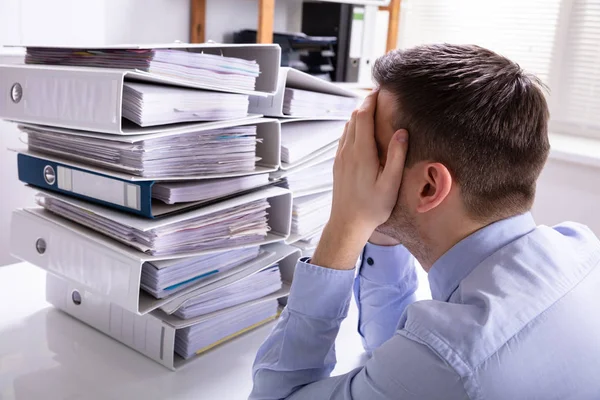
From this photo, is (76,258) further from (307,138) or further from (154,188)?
(307,138)

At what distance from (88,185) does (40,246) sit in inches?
6.5

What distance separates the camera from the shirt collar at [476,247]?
2.51 feet

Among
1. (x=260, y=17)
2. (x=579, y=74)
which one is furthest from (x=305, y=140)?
(x=579, y=74)

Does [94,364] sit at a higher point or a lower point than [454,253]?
lower

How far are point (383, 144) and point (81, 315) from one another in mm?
617

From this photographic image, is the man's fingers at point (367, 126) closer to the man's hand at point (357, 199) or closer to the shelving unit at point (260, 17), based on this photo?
the man's hand at point (357, 199)

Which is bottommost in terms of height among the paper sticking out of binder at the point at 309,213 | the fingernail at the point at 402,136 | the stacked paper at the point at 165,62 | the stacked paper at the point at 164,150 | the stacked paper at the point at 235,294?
the stacked paper at the point at 235,294

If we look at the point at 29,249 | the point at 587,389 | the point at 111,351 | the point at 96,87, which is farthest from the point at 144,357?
the point at 587,389

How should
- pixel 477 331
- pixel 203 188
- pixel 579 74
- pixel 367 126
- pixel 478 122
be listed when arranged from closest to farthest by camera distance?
1. pixel 477 331
2. pixel 478 122
3. pixel 367 126
4. pixel 203 188
5. pixel 579 74

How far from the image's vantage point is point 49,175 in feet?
3.22

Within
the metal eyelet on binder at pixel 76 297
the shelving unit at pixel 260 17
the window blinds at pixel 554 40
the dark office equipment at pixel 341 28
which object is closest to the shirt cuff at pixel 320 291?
the metal eyelet on binder at pixel 76 297

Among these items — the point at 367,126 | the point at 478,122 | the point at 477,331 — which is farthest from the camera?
the point at 367,126

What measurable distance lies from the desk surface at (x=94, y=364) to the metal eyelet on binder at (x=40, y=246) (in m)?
0.13

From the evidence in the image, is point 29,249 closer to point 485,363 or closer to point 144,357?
point 144,357
